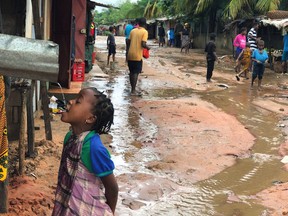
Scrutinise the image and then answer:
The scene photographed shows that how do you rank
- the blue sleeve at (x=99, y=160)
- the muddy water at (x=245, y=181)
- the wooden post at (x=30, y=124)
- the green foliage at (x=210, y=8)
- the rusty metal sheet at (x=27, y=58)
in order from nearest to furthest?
the rusty metal sheet at (x=27, y=58)
the blue sleeve at (x=99, y=160)
the muddy water at (x=245, y=181)
the wooden post at (x=30, y=124)
the green foliage at (x=210, y=8)

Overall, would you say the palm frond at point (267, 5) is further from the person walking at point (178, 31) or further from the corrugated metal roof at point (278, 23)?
the person walking at point (178, 31)

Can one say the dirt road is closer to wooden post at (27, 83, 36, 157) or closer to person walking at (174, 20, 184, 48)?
wooden post at (27, 83, 36, 157)

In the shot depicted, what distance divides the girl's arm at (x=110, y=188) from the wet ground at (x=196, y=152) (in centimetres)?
190

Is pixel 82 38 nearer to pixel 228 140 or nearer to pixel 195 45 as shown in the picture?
pixel 228 140

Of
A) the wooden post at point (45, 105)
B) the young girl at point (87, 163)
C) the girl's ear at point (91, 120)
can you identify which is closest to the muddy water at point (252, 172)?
the wooden post at point (45, 105)

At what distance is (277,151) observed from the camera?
659cm

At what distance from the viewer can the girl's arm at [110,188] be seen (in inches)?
91.3

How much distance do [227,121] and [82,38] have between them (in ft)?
16.4

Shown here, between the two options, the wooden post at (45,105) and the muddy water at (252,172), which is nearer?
the muddy water at (252,172)

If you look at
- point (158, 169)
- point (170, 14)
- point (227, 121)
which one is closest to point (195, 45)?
point (170, 14)

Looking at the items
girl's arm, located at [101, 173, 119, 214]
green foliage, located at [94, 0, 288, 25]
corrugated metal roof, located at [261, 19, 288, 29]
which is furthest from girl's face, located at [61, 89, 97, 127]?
green foliage, located at [94, 0, 288, 25]

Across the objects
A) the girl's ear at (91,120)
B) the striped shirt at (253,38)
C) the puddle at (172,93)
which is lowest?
the puddle at (172,93)

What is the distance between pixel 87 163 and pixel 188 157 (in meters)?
3.90

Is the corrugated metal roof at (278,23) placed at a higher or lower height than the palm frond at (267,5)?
lower
